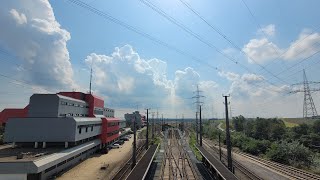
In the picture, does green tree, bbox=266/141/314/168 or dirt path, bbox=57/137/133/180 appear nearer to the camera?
dirt path, bbox=57/137/133/180

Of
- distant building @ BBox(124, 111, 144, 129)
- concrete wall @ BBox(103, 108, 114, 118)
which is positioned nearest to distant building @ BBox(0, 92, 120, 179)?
concrete wall @ BBox(103, 108, 114, 118)

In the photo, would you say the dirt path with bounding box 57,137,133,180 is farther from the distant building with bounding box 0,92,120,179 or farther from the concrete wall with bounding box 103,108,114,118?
the concrete wall with bounding box 103,108,114,118

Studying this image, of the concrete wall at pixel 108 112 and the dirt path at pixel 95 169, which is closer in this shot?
the dirt path at pixel 95 169

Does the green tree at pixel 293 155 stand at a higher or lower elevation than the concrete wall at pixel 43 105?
lower

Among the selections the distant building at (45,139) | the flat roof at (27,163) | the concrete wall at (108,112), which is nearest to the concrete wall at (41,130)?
the distant building at (45,139)

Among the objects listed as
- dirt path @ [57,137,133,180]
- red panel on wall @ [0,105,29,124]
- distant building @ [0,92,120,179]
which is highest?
red panel on wall @ [0,105,29,124]

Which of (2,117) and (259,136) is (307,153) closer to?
(259,136)

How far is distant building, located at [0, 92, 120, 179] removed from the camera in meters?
30.5

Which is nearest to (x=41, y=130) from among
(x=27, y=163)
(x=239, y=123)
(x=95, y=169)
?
(x=95, y=169)

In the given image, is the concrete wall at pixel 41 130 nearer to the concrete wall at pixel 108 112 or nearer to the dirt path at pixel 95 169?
the dirt path at pixel 95 169

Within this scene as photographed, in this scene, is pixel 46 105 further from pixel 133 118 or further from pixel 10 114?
pixel 133 118

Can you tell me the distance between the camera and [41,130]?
4378 centimetres

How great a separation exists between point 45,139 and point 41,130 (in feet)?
5.83

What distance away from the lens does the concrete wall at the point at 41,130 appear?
43.2 meters
